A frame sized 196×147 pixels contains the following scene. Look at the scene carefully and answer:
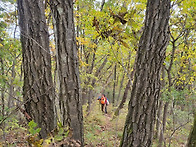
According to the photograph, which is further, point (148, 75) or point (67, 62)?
point (148, 75)

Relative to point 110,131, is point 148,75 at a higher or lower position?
higher

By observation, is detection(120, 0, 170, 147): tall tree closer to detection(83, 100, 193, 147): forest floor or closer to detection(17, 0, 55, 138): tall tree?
detection(17, 0, 55, 138): tall tree

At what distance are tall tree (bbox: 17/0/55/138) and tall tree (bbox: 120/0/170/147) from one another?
1378 millimetres

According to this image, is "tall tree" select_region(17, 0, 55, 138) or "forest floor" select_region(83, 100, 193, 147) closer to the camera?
"tall tree" select_region(17, 0, 55, 138)

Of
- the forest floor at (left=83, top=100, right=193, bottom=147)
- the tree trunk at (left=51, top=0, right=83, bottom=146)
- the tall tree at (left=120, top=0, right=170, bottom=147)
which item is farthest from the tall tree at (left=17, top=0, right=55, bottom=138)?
the forest floor at (left=83, top=100, right=193, bottom=147)

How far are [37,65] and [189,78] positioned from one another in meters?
7.99

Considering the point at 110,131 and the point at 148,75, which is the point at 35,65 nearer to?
the point at 148,75

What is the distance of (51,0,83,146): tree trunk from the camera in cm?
137

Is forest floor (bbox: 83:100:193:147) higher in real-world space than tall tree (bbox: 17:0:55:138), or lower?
lower

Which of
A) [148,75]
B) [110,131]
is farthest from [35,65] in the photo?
[110,131]

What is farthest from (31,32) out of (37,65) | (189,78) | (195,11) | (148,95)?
(189,78)

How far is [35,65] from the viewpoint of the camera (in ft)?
7.62

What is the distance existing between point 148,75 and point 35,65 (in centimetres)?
177

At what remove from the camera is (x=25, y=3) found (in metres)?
2.31
